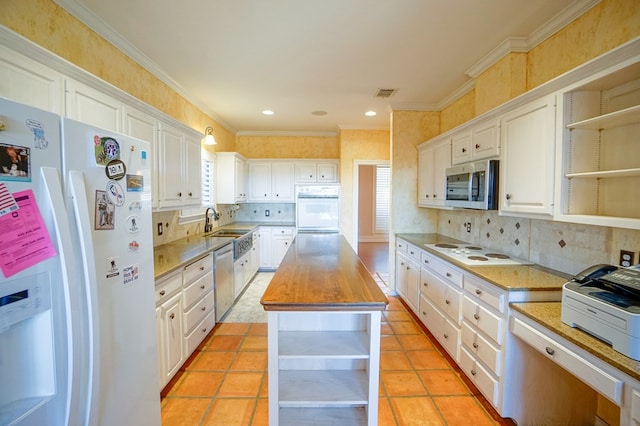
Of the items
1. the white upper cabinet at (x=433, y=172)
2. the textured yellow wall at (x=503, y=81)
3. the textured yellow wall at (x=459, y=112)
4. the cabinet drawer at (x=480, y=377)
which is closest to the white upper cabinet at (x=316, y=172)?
the white upper cabinet at (x=433, y=172)

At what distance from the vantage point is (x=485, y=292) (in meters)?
1.97

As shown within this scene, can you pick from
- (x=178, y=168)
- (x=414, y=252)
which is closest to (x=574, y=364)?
(x=414, y=252)

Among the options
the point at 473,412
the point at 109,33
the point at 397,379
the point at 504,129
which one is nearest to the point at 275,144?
the point at 109,33

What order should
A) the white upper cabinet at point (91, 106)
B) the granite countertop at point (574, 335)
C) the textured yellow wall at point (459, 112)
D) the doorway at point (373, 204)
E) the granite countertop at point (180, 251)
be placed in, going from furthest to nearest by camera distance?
the doorway at point (373, 204) → the textured yellow wall at point (459, 112) → the granite countertop at point (180, 251) → the white upper cabinet at point (91, 106) → the granite countertop at point (574, 335)

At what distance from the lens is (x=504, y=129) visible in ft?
7.40

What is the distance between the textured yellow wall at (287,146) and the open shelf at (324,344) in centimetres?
435

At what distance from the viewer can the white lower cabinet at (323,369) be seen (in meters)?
1.52

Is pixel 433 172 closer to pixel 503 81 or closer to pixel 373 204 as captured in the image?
pixel 503 81

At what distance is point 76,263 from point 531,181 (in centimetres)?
266

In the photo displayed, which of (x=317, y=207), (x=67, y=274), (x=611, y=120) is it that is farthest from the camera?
(x=317, y=207)

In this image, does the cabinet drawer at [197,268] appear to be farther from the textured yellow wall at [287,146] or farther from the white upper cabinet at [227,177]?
the textured yellow wall at [287,146]

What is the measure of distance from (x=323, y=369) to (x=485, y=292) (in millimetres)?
1263

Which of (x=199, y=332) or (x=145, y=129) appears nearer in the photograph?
(x=145, y=129)

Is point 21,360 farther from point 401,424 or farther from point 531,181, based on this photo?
point 531,181
